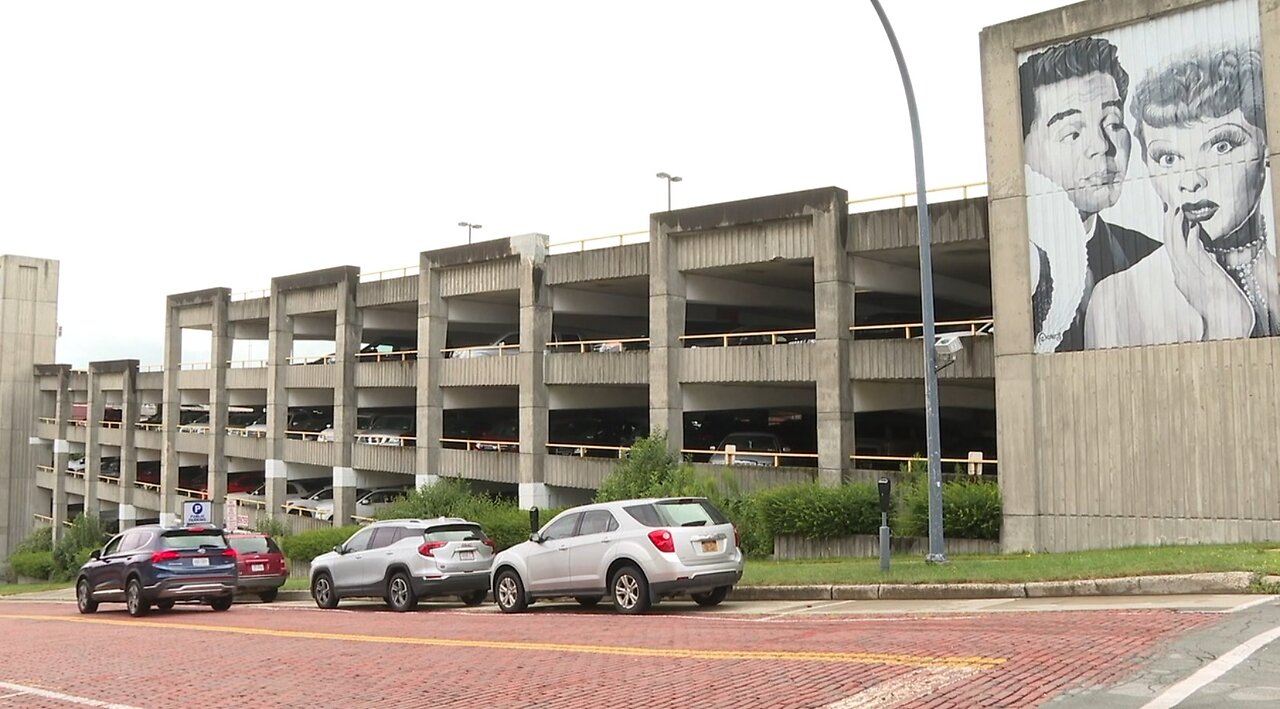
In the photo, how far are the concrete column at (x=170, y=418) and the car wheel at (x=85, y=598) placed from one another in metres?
32.4

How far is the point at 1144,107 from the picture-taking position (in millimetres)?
19484

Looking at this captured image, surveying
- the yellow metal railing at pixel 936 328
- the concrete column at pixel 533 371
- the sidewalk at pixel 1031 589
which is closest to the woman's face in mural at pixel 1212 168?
the yellow metal railing at pixel 936 328

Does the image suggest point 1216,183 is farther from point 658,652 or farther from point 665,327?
point 665,327

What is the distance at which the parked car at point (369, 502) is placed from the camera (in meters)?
41.7

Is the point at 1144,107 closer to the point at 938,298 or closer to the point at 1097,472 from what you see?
the point at 1097,472

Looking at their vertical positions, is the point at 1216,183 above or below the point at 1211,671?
above

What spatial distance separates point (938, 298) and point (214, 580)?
21985mm

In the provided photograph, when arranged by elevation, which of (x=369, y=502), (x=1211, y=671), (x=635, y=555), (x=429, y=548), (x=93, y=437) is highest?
(x=93, y=437)

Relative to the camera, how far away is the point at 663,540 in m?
14.0

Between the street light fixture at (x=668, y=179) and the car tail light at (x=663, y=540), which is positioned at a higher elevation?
the street light fixture at (x=668, y=179)

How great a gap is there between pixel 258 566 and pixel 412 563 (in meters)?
7.80

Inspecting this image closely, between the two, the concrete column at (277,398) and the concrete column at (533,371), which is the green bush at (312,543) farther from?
the concrete column at (277,398)

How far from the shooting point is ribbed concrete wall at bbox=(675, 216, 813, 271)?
27.1 m

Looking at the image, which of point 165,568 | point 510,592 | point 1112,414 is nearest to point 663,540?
point 510,592
